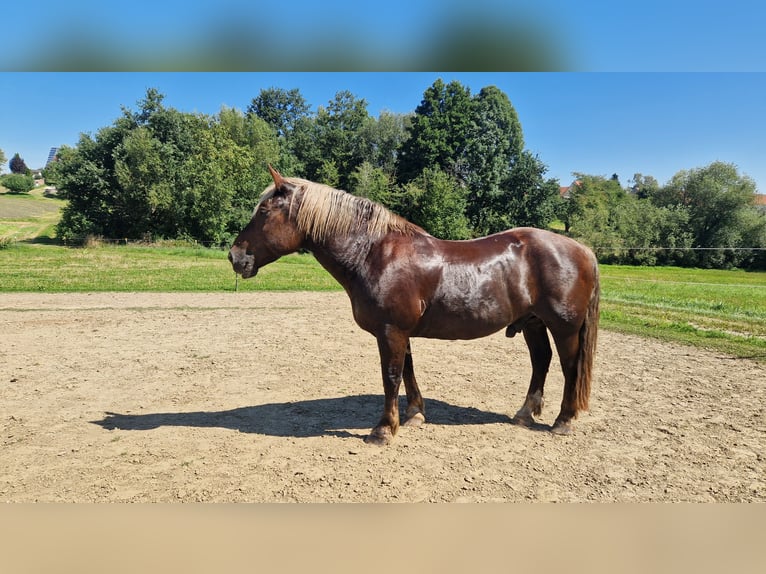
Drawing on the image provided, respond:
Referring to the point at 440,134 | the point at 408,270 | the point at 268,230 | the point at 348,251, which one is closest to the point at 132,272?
the point at 268,230

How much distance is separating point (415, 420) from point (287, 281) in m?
11.8

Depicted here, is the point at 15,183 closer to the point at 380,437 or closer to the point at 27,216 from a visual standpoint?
the point at 27,216

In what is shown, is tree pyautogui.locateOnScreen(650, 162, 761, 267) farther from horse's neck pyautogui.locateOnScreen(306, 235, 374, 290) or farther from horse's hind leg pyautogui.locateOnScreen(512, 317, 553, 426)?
horse's neck pyautogui.locateOnScreen(306, 235, 374, 290)

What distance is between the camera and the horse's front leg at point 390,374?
3439 mm

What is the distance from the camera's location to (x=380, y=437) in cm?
362

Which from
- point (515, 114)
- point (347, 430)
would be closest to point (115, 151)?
point (515, 114)

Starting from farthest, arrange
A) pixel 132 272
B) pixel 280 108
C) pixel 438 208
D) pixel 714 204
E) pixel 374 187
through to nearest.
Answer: pixel 280 108, pixel 374 187, pixel 714 204, pixel 438 208, pixel 132 272

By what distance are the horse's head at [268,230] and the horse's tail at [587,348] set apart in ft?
8.14

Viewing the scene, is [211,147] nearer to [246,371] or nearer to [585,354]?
[246,371]

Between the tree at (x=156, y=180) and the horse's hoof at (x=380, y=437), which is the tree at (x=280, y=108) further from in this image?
the horse's hoof at (x=380, y=437)

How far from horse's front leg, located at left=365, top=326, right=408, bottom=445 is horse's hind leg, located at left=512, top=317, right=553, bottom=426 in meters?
1.23

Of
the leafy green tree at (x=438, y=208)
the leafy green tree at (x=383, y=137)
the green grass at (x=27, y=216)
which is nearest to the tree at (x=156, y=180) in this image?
the green grass at (x=27, y=216)

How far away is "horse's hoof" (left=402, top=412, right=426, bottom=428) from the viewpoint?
4.02 meters

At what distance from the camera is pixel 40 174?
26312 millimetres
